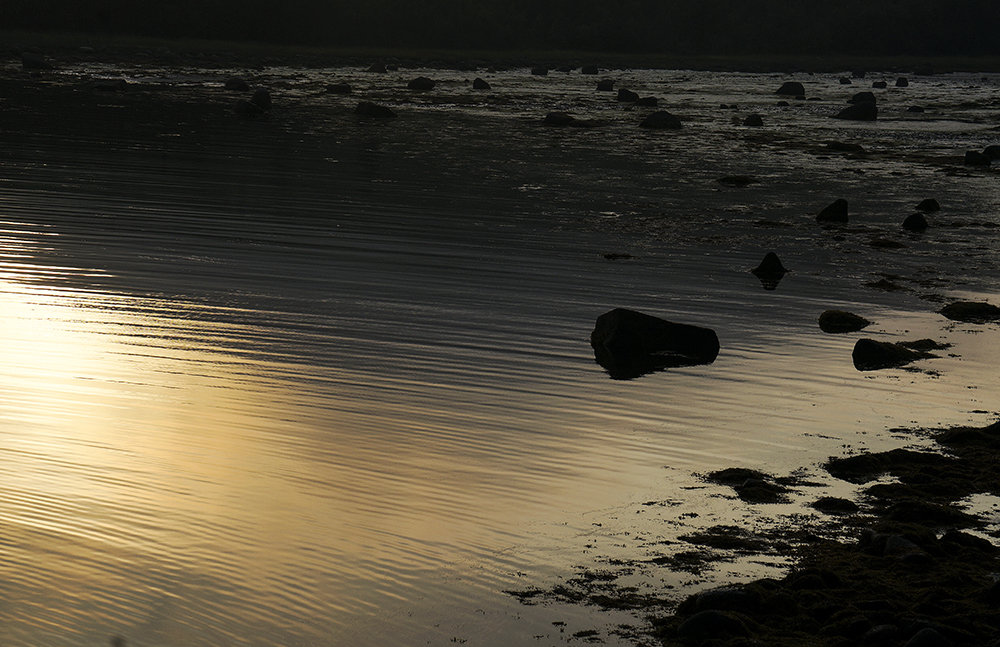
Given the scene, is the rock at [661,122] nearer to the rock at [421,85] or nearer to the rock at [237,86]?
the rock at [421,85]

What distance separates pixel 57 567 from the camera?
352 inches

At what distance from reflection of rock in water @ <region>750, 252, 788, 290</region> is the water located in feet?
1.43

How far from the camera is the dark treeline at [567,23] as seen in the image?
138m

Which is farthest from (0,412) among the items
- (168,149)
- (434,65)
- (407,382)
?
(434,65)

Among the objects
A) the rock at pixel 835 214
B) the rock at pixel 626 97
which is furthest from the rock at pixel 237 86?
the rock at pixel 835 214

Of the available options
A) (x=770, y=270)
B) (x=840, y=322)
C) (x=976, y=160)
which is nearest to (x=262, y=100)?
(x=976, y=160)

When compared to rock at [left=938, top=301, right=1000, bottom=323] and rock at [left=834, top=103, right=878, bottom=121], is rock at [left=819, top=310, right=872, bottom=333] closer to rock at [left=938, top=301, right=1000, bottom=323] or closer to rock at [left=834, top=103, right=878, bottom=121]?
rock at [left=938, top=301, right=1000, bottom=323]

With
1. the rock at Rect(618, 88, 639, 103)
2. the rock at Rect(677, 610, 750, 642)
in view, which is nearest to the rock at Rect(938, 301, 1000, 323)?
the rock at Rect(677, 610, 750, 642)

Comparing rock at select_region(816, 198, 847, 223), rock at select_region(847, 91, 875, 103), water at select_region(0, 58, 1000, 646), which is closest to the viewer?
water at select_region(0, 58, 1000, 646)

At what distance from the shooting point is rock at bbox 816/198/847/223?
30203 mm

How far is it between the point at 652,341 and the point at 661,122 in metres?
44.2

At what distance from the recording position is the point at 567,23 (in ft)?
535

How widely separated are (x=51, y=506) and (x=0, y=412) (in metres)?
3.03

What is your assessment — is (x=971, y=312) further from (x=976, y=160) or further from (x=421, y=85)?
(x=421, y=85)
